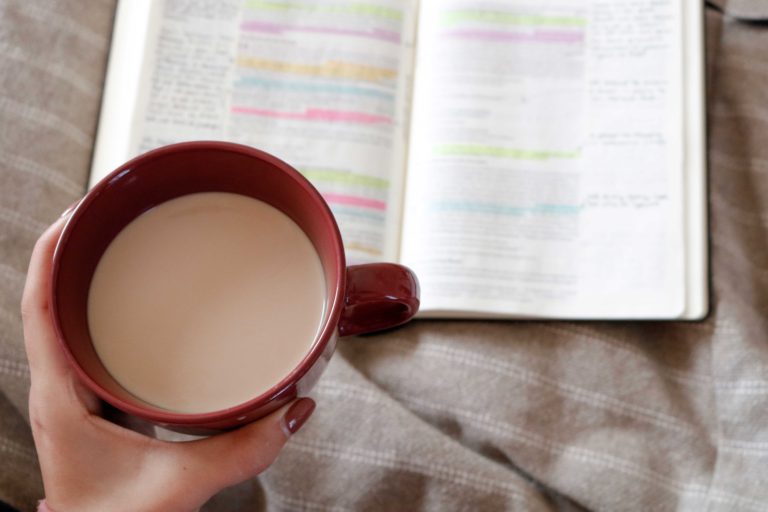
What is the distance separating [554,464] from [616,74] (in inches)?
12.8

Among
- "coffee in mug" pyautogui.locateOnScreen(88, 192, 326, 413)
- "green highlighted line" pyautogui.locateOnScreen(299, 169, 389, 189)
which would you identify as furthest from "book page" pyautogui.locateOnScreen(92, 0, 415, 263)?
"coffee in mug" pyautogui.locateOnScreen(88, 192, 326, 413)

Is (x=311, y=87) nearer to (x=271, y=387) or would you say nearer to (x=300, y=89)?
(x=300, y=89)

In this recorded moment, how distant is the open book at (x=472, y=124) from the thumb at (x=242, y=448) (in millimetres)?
218

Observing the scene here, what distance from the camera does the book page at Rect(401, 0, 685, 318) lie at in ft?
2.01

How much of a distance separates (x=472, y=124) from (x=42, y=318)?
37 centimetres

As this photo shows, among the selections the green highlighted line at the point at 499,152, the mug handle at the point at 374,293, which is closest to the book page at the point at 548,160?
the green highlighted line at the point at 499,152

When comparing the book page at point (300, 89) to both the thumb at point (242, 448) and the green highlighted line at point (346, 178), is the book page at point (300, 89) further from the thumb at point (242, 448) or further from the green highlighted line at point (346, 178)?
the thumb at point (242, 448)

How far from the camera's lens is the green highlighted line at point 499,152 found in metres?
0.63

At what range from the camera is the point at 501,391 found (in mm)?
593

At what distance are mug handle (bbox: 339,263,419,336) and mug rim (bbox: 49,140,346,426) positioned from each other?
1 centimetres

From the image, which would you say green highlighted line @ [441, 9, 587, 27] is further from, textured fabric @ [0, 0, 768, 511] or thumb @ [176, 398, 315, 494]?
thumb @ [176, 398, 315, 494]

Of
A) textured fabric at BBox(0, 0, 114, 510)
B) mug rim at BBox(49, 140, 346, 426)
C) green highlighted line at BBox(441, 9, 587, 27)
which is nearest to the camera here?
mug rim at BBox(49, 140, 346, 426)

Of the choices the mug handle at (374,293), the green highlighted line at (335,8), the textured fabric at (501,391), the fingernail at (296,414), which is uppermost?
the green highlighted line at (335,8)

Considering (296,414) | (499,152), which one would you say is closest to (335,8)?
(499,152)
